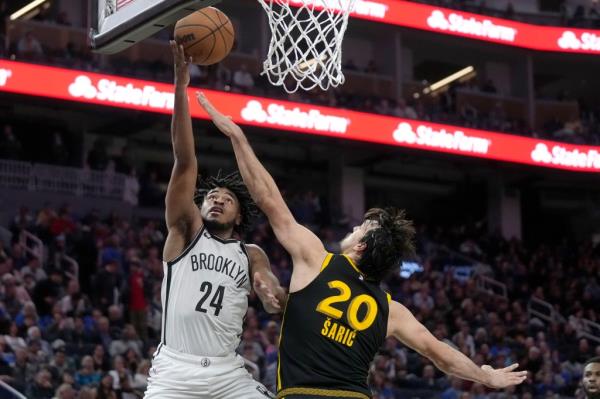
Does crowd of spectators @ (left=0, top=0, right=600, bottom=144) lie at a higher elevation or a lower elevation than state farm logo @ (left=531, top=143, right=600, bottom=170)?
higher

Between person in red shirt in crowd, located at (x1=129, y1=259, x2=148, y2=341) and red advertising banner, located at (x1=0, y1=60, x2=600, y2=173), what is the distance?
483 centimetres

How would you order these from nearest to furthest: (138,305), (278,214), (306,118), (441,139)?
(278,214), (138,305), (306,118), (441,139)

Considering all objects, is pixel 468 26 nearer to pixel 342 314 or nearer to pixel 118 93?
pixel 118 93

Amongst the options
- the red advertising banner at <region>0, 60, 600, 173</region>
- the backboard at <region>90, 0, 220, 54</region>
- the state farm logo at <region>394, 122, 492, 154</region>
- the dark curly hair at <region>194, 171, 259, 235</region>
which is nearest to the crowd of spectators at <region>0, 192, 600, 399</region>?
the red advertising banner at <region>0, 60, 600, 173</region>

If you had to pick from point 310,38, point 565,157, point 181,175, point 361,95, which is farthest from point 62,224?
point 565,157

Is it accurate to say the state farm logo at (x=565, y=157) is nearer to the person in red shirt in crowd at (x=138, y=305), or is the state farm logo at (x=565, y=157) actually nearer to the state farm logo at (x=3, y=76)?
the state farm logo at (x=3, y=76)

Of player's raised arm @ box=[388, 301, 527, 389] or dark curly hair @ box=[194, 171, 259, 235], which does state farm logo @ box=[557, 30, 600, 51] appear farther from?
player's raised arm @ box=[388, 301, 527, 389]

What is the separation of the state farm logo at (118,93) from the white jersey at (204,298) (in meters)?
13.0

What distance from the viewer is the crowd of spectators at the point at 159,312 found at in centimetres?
1198

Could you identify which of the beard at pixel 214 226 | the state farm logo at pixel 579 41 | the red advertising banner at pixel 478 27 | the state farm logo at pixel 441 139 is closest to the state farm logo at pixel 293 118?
the state farm logo at pixel 441 139

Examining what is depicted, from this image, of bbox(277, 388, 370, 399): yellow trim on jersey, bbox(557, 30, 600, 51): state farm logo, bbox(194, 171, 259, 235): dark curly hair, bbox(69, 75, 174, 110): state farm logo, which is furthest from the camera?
bbox(557, 30, 600, 51): state farm logo

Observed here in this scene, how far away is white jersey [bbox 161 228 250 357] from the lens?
5949 mm

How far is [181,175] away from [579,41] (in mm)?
20909

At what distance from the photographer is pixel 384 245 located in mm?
5629
